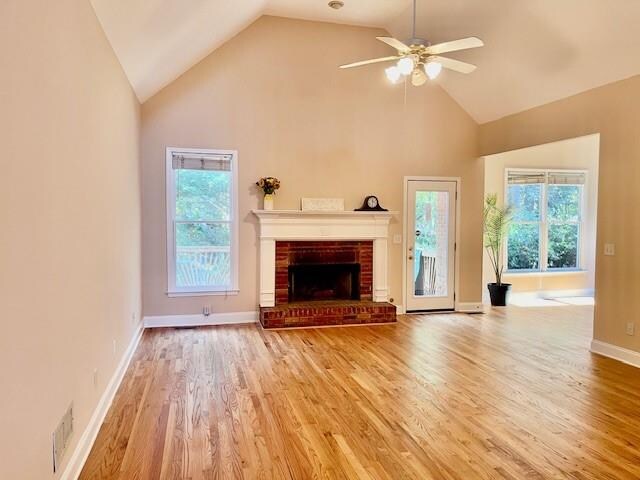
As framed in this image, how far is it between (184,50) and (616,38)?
14.5 feet

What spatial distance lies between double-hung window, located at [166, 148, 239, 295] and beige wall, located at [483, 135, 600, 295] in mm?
4703

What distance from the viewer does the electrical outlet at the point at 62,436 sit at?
2.16m

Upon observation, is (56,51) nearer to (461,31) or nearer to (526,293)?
(461,31)

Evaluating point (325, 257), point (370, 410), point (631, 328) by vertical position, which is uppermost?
point (325, 257)

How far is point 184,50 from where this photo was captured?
16.4 ft

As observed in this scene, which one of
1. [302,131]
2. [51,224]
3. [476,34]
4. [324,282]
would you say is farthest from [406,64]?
[324,282]

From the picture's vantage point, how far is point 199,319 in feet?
20.1

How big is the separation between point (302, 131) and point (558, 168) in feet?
17.7

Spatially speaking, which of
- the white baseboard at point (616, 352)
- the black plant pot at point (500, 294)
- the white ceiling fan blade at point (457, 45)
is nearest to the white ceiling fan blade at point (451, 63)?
the white ceiling fan blade at point (457, 45)

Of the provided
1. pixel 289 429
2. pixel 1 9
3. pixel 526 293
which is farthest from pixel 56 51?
pixel 526 293

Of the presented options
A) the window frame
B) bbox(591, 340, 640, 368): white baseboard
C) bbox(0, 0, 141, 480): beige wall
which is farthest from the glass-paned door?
bbox(0, 0, 141, 480): beige wall

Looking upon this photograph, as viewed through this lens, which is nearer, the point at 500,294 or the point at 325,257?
the point at 325,257

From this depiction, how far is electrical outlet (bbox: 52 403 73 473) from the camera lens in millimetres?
2158

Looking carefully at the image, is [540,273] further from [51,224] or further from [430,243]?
[51,224]
